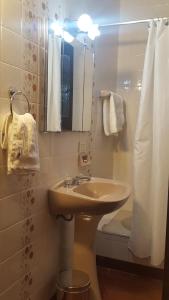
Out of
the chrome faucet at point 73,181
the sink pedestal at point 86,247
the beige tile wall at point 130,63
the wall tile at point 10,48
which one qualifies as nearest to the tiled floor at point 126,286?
the sink pedestal at point 86,247

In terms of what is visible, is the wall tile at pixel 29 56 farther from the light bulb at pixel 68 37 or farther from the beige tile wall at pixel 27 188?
the light bulb at pixel 68 37

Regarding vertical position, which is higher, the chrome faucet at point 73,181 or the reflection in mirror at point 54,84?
the reflection in mirror at point 54,84

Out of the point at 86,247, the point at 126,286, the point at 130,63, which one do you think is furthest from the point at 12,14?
the point at 126,286

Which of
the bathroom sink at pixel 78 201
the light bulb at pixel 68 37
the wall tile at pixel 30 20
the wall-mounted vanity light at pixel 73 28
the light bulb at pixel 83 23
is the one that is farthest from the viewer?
the light bulb at pixel 83 23

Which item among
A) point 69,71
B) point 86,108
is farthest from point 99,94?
point 69,71

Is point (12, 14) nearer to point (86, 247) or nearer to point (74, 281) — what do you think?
point (86, 247)

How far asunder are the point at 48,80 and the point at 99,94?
920mm

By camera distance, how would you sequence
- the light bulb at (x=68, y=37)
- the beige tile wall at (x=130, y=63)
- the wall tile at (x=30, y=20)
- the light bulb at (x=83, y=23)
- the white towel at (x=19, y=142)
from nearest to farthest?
the white towel at (x=19, y=142) → the wall tile at (x=30, y=20) → the light bulb at (x=68, y=37) → the light bulb at (x=83, y=23) → the beige tile wall at (x=130, y=63)

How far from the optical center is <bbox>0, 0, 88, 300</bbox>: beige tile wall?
1164 mm

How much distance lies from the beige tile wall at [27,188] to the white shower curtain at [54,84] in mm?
79

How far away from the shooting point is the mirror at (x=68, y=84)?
152 cm

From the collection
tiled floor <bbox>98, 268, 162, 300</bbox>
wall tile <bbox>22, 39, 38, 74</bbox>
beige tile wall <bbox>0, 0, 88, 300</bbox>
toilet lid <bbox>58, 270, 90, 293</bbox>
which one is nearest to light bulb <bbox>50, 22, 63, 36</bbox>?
beige tile wall <bbox>0, 0, 88, 300</bbox>

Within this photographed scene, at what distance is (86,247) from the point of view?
5.69ft

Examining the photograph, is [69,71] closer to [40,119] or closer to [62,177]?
[40,119]
